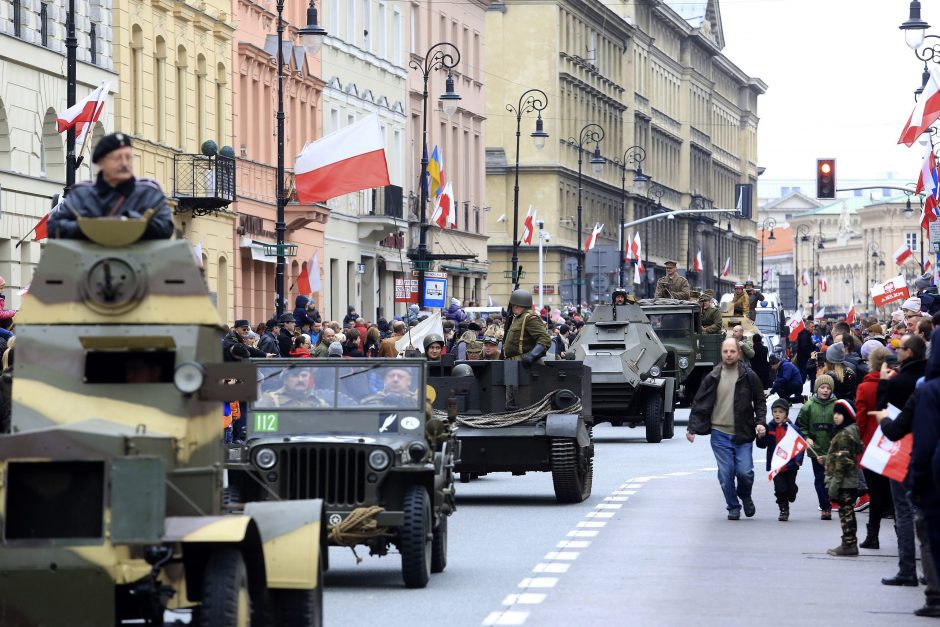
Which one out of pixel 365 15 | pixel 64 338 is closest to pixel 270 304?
pixel 365 15

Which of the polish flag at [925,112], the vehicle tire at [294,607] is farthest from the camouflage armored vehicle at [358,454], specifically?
the polish flag at [925,112]

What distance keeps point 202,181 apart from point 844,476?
1138 inches

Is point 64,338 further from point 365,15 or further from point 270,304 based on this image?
point 365,15

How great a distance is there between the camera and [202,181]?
45.1 m

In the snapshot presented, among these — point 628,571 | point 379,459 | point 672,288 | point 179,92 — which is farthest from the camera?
point 179,92

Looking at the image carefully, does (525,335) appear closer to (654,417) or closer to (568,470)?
(568,470)

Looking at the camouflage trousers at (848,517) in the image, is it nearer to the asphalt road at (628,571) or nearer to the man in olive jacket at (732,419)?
the asphalt road at (628,571)

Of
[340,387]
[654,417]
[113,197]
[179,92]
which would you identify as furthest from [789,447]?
[179,92]

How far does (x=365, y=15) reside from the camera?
6303 cm

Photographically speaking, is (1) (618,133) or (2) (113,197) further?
(1) (618,133)

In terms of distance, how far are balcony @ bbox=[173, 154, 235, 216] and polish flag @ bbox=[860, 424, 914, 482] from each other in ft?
100.0

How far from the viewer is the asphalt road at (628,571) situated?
45.4 feet

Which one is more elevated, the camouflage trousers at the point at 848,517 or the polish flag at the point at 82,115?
the polish flag at the point at 82,115

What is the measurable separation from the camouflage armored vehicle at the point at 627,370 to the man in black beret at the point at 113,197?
78.6ft
